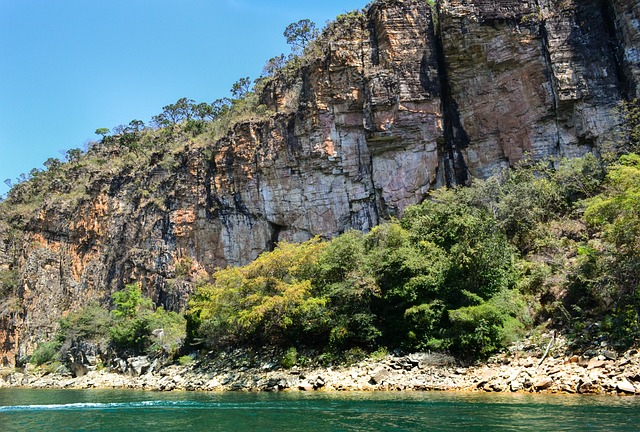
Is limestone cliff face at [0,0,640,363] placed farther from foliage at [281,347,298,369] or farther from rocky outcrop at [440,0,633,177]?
foliage at [281,347,298,369]

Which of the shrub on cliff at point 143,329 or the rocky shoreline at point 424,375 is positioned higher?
the shrub on cliff at point 143,329

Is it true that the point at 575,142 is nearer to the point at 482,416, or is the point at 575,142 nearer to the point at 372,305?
the point at 372,305

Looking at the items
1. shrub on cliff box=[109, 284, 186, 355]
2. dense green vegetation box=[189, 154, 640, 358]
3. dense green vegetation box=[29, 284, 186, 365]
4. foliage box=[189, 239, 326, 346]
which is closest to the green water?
dense green vegetation box=[189, 154, 640, 358]

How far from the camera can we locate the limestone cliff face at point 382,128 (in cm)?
3247

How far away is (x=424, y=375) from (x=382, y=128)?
1976 cm

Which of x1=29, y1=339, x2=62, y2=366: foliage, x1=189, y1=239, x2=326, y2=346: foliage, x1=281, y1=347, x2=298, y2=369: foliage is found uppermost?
x1=189, y1=239, x2=326, y2=346: foliage

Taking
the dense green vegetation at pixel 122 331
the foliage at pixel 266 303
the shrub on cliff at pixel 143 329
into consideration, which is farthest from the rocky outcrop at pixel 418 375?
the dense green vegetation at pixel 122 331

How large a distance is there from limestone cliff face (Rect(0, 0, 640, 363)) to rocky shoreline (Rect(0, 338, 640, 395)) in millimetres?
14412

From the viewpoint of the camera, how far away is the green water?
11.6m

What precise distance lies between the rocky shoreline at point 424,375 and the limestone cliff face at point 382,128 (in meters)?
14.4

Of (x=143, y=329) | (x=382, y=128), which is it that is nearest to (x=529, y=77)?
(x=382, y=128)

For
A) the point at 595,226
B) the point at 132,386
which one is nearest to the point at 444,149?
the point at 595,226

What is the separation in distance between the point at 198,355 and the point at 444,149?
805 inches

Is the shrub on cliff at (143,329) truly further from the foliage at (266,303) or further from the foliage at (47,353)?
the foliage at (47,353)
